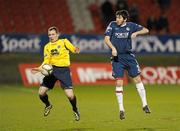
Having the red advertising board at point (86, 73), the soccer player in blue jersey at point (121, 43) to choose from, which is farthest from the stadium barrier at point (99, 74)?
the soccer player in blue jersey at point (121, 43)

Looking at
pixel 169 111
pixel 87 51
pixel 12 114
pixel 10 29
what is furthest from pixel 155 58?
pixel 12 114

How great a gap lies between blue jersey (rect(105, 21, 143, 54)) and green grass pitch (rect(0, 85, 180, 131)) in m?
1.68

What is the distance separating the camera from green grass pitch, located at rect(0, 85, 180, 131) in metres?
12.4

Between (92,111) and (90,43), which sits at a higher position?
(90,43)

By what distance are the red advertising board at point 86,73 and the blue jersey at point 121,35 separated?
1083 centimetres

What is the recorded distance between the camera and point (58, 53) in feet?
42.9

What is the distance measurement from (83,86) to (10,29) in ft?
19.4

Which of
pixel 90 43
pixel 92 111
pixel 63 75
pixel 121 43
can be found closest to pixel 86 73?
pixel 90 43

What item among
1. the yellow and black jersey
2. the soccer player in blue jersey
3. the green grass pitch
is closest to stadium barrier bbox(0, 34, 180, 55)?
the green grass pitch

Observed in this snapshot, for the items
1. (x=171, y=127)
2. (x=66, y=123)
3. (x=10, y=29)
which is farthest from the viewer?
(x=10, y=29)

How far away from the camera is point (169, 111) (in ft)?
50.7

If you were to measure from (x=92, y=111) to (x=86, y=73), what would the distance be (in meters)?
8.92

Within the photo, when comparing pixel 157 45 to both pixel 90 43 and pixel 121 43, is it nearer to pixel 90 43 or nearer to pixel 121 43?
pixel 90 43

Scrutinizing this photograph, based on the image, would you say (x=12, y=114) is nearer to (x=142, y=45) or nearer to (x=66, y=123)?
(x=66, y=123)
